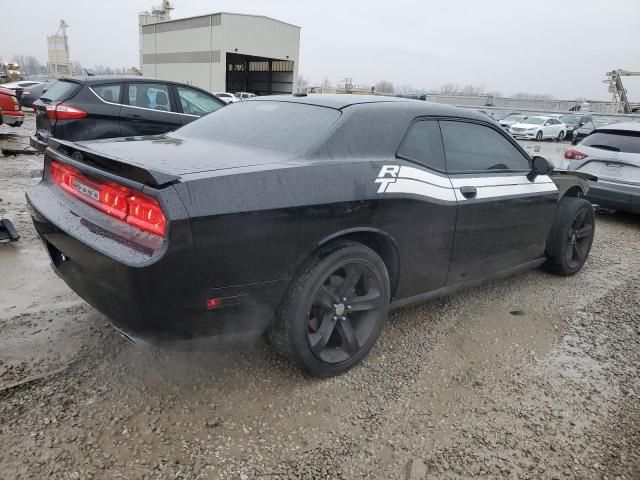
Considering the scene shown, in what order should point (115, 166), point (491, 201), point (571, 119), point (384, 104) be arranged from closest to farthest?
point (115, 166), point (384, 104), point (491, 201), point (571, 119)

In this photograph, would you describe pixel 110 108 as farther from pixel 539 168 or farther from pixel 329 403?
pixel 329 403

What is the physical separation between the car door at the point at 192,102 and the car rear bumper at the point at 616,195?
19.2ft

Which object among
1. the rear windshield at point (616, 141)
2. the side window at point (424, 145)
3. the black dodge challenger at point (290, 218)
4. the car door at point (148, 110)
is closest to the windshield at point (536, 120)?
the rear windshield at point (616, 141)

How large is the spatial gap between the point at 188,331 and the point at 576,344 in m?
2.62

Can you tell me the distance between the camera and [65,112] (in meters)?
6.84

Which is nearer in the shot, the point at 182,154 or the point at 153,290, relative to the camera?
the point at 153,290

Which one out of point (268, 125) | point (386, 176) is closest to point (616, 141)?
point (386, 176)

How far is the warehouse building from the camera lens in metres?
46.2

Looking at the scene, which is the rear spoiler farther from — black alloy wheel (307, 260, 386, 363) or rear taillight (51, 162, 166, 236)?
black alloy wheel (307, 260, 386, 363)

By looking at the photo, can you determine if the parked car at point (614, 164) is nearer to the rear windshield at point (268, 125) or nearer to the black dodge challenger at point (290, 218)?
the black dodge challenger at point (290, 218)

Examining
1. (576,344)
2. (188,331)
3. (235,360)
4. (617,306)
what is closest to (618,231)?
(617,306)

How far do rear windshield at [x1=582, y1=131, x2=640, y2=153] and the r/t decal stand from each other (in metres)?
5.20

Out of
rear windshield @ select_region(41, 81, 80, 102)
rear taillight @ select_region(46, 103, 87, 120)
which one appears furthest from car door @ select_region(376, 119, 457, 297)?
rear windshield @ select_region(41, 81, 80, 102)

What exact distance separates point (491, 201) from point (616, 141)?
4.48 metres
